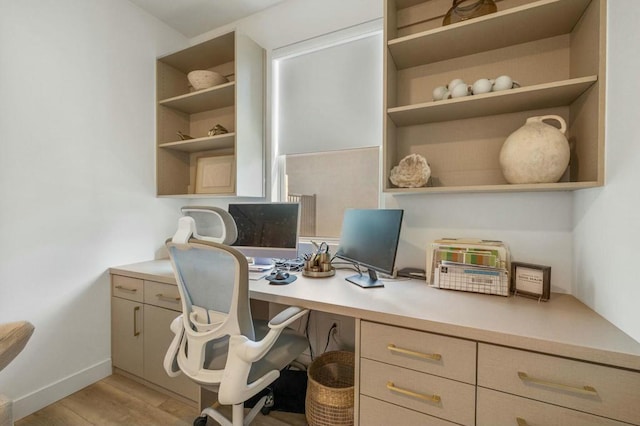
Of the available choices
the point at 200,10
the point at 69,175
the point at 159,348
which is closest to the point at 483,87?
the point at 200,10

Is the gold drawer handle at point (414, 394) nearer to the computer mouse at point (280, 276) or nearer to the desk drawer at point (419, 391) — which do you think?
the desk drawer at point (419, 391)

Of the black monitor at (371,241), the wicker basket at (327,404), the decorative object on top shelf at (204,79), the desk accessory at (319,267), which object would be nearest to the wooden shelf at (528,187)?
the black monitor at (371,241)

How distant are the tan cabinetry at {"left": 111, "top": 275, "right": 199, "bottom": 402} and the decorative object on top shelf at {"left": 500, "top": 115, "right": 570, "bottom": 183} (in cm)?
192

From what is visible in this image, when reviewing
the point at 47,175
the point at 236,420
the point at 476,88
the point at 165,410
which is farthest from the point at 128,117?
the point at 476,88

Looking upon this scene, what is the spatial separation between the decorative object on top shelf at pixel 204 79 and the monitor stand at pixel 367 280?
1834 mm

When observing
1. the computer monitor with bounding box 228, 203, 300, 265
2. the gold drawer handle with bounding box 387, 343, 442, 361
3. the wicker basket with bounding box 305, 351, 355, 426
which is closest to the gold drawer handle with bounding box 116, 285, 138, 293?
the computer monitor with bounding box 228, 203, 300, 265

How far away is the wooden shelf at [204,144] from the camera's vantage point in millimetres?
2100

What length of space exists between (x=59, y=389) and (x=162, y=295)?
876 mm

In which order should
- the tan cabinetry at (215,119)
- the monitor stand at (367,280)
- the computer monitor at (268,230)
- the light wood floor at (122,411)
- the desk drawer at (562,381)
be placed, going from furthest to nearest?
the tan cabinetry at (215,119) → the computer monitor at (268,230) → the light wood floor at (122,411) → the monitor stand at (367,280) → the desk drawer at (562,381)

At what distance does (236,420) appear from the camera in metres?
1.30

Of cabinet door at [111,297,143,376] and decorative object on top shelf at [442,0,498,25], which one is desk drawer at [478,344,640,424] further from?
cabinet door at [111,297,143,376]

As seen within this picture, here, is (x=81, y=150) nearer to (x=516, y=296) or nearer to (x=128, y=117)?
(x=128, y=117)

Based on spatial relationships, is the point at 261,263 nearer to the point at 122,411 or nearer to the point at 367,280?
the point at 367,280

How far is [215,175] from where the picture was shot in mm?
2400
